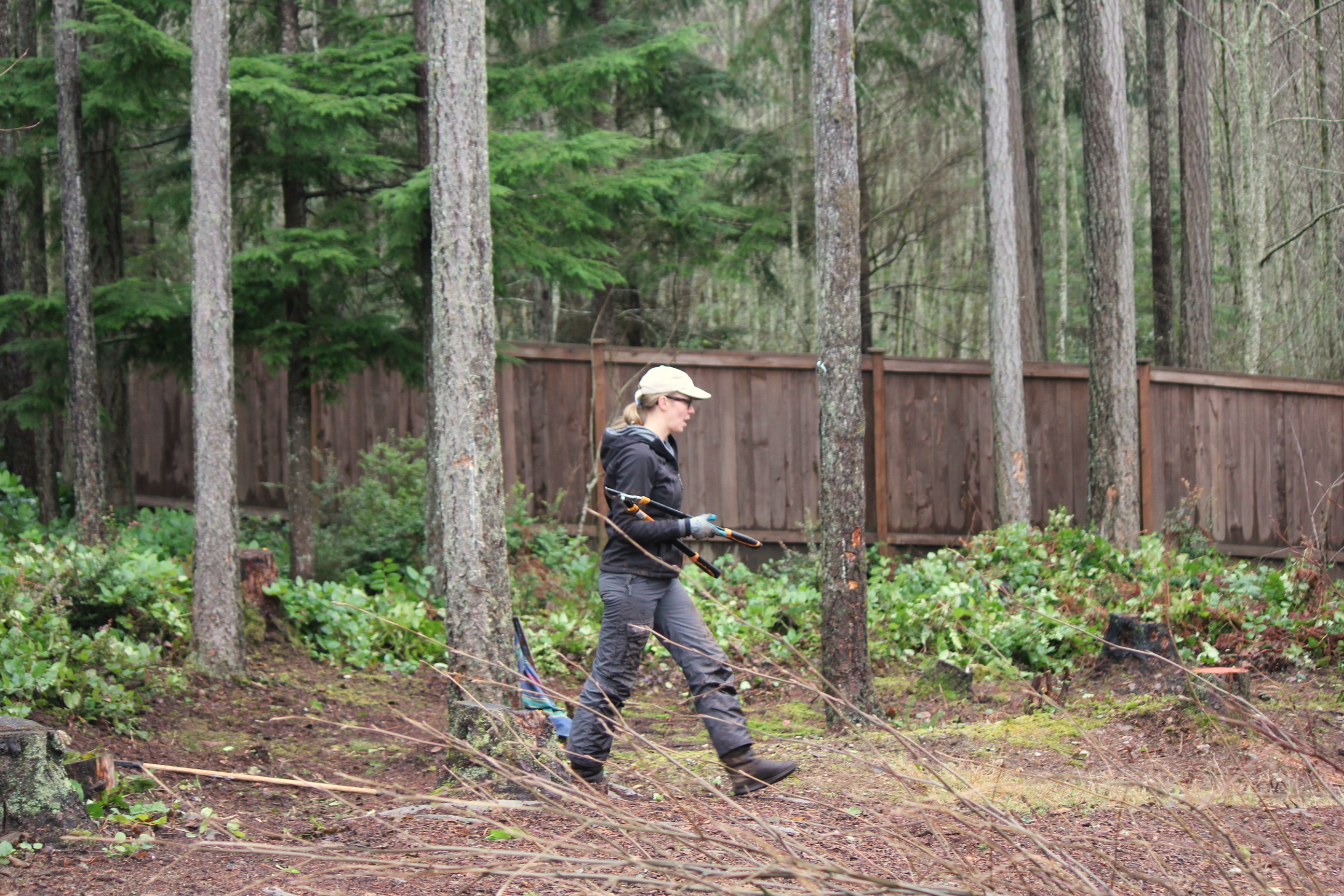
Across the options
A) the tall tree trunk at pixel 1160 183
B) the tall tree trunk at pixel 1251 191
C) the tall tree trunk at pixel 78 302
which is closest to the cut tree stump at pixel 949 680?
the tall tree trunk at pixel 78 302

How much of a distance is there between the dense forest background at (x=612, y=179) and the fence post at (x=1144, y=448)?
5.54 ft

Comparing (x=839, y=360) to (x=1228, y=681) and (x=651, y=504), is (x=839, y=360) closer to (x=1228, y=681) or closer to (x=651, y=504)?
(x=651, y=504)

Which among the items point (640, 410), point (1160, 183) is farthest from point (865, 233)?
point (640, 410)

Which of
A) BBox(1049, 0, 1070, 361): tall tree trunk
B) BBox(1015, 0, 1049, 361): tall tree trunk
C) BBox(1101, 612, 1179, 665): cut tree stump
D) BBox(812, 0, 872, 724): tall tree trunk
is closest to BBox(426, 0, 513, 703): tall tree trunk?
Result: BBox(812, 0, 872, 724): tall tree trunk

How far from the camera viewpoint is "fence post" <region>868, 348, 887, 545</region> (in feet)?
35.9

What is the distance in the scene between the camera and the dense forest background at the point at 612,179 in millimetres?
8625

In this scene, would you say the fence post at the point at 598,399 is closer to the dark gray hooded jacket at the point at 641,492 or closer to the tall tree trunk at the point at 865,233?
the tall tree trunk at the point at 865,233

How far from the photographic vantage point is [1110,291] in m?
10.4

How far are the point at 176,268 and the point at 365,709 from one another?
12618mm

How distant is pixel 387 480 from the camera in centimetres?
1052

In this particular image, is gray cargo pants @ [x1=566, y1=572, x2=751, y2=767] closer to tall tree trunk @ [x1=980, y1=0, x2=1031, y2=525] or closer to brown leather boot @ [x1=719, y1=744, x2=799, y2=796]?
brown leather boot @ [x1=719, y1=744, x2=799, y2=796]

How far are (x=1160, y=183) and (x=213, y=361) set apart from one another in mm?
13119

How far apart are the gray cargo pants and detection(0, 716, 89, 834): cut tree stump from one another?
195cm

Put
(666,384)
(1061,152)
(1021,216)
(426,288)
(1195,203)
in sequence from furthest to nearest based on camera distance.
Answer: (1061,152) < (1195,203) < (1021,216) < (426,288) < (666,384)
